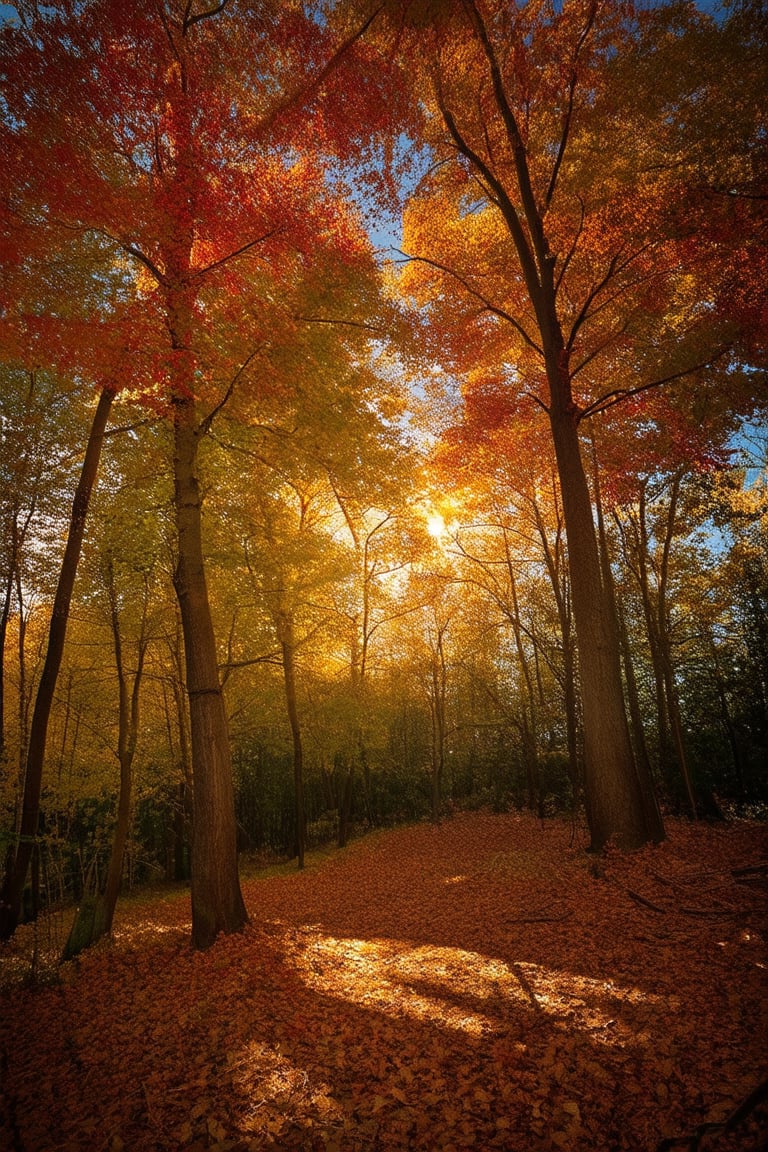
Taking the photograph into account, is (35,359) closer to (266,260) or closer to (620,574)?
(266,260)

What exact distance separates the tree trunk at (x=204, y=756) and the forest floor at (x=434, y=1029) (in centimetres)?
40

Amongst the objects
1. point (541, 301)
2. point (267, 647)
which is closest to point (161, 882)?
point (267, 647)

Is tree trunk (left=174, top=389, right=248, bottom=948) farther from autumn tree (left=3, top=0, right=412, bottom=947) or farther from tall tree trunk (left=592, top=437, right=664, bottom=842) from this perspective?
tall tree trunk (left=592, top=437, right=664, bottom=842)

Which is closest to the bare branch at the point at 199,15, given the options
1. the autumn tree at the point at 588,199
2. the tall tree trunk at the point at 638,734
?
the autumn tree at the point at 588,199

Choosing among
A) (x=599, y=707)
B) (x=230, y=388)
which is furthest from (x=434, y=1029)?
(x=230, y=388)

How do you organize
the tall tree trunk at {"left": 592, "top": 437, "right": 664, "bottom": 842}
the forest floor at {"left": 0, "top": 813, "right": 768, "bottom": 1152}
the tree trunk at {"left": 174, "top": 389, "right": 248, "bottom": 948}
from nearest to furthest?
1. the forest floor at {"left": 0, "top": 813, "right": 768, "bottom": 1152}
2. the tree trunk at {"left": 174, "top": 389, "right": 248, "bottom": 948}
3. the tall tree trunk at {"left": 592, "top": 437, "right": 664, "bottom": 842}

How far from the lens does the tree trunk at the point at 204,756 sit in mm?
5684

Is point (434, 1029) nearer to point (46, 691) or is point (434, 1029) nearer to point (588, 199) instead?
point (46, 691)

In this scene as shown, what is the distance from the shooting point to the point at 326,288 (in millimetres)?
7441

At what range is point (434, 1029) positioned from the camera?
3299 mm

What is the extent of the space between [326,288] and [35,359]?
14.1ft

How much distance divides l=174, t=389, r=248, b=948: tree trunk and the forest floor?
0.40 meters

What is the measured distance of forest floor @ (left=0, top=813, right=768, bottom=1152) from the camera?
93.4 inches

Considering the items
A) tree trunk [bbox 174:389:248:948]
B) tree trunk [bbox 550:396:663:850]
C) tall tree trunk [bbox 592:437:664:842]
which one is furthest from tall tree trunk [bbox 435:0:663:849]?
tree trunk [bbox 174:389:248:948]
